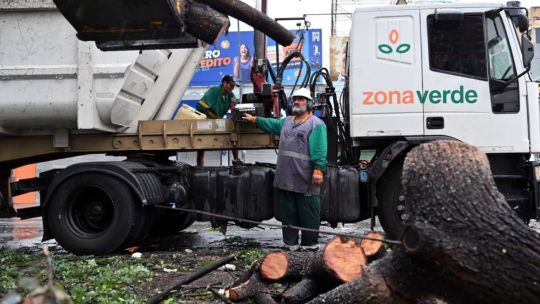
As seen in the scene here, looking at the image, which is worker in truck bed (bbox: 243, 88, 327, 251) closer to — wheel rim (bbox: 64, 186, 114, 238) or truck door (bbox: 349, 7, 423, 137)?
truck door (bbox: 349, 7, 423, 137)

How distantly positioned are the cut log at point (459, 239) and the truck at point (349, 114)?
2.90 metres

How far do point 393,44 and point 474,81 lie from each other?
92 centimetres

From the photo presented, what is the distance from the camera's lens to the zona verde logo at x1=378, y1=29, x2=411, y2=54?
5.79 m

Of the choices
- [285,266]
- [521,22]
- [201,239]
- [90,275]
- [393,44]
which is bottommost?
[201,239]

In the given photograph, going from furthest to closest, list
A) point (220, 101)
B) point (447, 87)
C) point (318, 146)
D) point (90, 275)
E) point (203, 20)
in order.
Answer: point (220, 101) < point (318, 146) < point (447, 87) < point (90, 275) < point (203, 20)

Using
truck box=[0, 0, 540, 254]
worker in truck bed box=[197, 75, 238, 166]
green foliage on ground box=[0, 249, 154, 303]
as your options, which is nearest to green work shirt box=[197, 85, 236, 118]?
worker in truck bed box=[197, 75, 238, 166]

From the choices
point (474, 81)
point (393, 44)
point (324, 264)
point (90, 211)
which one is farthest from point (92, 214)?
point (474, 81)

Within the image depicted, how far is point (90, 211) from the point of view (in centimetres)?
621

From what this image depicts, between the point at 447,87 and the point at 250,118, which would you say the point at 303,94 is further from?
the point at 447,87

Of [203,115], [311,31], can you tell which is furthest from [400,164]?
[311,31]

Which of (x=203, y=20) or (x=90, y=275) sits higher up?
(x=203, y=20)

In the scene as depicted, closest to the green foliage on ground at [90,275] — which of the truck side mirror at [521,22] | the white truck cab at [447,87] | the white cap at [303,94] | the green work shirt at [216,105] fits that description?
the green work shirt at [216,105]

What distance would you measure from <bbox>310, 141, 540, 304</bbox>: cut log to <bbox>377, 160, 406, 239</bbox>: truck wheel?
120 inches

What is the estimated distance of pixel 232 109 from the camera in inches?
247
